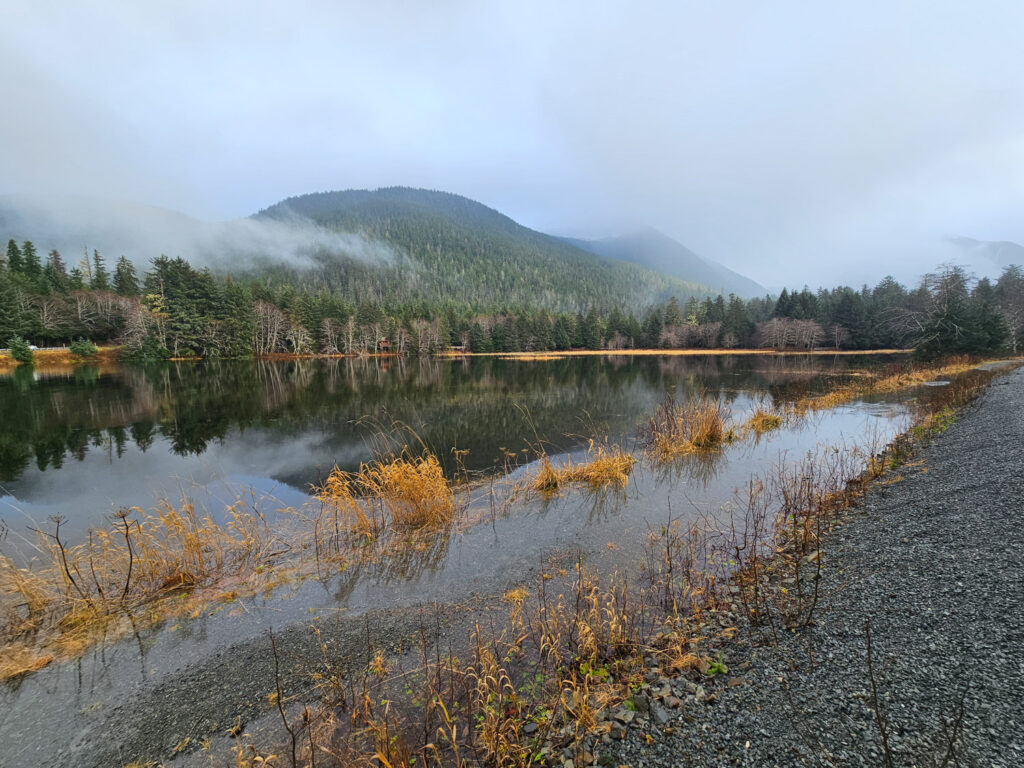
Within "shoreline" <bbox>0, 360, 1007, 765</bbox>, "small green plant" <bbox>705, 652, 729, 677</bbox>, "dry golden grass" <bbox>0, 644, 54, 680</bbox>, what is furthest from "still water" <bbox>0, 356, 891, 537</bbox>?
"small green plant" <bbox>705, 652, 729, 677</bbox>

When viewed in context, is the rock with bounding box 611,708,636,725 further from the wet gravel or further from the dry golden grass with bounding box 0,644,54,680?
the dry golden grass with bounding box 0,644,54,680

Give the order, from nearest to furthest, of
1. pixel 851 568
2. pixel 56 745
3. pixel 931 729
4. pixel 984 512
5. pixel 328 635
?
pixel 931 729 → pixel 56 745 → pixel 328 635 → pixel 851 568 → pixel 984 512

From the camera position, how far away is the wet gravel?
2.46m

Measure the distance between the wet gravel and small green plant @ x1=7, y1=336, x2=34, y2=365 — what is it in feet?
223

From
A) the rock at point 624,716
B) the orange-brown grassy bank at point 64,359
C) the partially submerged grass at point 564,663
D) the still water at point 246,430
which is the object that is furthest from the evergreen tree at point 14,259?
the rock at point 624,716

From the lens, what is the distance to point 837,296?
77.8m

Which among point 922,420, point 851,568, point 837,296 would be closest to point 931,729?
point 851,568

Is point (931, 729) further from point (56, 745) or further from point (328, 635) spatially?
point (56, 745)

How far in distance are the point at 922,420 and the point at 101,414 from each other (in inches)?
1276

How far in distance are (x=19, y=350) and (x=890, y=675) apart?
69572mm

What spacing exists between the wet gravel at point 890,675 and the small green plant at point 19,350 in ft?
223

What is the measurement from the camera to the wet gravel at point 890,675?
96.7 inches

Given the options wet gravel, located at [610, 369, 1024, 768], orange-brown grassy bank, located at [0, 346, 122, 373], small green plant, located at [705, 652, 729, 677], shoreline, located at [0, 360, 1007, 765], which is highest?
orange-brown grassy bank, located at [0, 346, 122, 373]

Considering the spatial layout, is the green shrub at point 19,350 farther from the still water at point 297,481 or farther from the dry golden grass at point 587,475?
the dry golden grass at point 587,475
